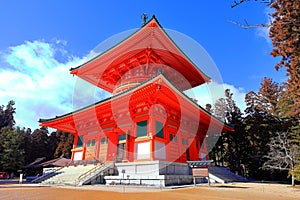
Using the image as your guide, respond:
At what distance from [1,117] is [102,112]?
48.2 m

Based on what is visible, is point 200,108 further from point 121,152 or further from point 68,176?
point 68,176

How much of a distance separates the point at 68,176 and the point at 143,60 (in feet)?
34.5

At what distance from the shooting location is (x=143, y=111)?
44.1 ft

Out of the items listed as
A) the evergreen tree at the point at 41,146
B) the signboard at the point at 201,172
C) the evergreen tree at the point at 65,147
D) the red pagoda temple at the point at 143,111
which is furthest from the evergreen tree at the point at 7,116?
the signboard at the point at 201,172

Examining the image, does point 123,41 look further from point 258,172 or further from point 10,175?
point 10,175

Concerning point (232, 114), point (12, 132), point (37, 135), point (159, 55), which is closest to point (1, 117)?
point (37, 135)

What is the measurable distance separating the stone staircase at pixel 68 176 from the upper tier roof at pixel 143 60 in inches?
325

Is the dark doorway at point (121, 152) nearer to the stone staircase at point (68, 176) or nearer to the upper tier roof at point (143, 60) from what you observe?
the stone staircase at point (68, 176)

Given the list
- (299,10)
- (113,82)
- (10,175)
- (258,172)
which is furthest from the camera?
(10,175)

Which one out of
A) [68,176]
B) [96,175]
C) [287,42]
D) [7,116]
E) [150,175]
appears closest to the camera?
[287,42]

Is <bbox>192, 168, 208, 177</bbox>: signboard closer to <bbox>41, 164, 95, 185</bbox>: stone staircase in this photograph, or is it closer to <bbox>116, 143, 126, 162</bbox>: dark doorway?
<bbox>116, 143, 126, 162</bbox>: dark doorway

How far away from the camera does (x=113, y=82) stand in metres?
19.5

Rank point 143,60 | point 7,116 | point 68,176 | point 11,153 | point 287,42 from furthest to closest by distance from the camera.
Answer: point 7,116 < point 11,153 < point 143,60 < point 68,176 < point 287,42

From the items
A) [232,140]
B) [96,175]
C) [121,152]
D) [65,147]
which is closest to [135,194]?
[96,175]
